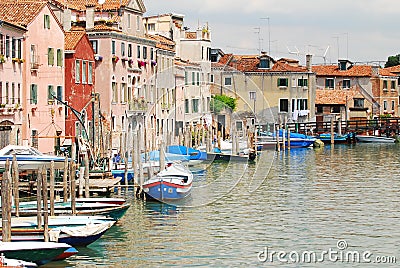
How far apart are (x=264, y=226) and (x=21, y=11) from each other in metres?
14.1

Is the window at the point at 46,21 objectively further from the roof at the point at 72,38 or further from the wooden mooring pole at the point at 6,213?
the wooden mooring pole at the point at 6,213

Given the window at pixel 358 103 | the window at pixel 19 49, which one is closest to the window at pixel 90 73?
the window at pixel 19 49

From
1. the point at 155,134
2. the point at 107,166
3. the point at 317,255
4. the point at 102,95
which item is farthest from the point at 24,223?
the point at 155,134

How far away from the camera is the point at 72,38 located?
3922 cm

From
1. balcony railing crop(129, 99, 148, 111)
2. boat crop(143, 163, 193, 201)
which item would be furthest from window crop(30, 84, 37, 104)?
balcony railing crop(129, 99, 148, 111)

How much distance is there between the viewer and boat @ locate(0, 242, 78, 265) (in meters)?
18.3

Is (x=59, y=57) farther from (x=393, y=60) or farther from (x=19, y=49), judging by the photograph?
(x=393, y=60)

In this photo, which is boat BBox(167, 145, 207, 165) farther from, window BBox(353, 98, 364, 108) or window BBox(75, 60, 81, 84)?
window BBox(353, 98, 364, 108)

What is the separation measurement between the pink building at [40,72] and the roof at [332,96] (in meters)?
34.8

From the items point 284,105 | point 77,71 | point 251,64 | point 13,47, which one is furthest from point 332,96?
point 13,47

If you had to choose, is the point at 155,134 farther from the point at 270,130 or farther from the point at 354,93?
the point at 354,93

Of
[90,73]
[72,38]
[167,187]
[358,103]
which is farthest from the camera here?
[358,103]

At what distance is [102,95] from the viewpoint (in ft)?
140

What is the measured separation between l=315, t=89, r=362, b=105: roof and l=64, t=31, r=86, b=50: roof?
107 feet
